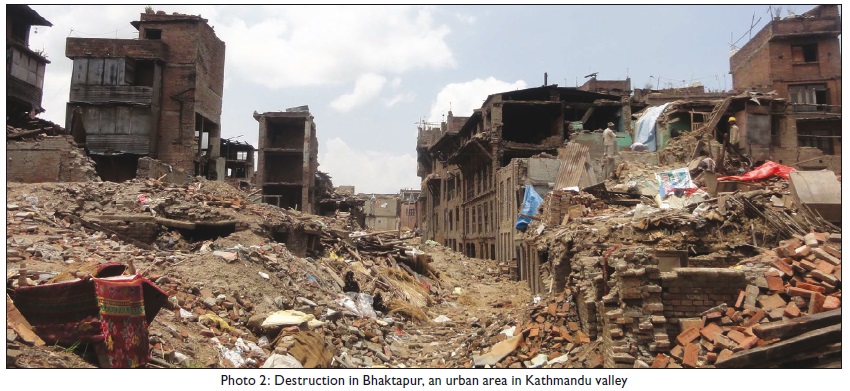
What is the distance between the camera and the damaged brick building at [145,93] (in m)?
30.8

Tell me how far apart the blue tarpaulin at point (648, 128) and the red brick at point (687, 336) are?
63.4 feet

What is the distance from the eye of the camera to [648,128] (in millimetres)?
24328

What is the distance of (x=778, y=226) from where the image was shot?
407 inches

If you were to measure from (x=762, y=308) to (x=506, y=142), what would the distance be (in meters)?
24.4

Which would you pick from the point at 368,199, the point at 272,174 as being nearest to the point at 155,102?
the point at 272,174

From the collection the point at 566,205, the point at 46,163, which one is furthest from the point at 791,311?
the point at 46,163

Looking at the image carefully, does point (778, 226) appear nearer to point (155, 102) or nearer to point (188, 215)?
point (188, 215)

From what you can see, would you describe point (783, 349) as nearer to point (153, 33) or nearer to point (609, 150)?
point (609, 150)

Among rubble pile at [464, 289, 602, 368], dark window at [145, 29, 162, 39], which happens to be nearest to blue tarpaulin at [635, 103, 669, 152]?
rubble pile at [464, 289, 602, 368]

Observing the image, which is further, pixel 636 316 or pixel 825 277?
pixel 636 316

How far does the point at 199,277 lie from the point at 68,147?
12.6m

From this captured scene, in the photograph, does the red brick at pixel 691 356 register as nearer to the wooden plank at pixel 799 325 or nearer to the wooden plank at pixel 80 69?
the wooden plank at pixel 799 325

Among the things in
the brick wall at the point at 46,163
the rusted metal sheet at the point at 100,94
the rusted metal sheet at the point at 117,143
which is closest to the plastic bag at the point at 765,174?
the brick wall at the point at 46,163

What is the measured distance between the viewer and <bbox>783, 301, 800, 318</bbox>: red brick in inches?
226
